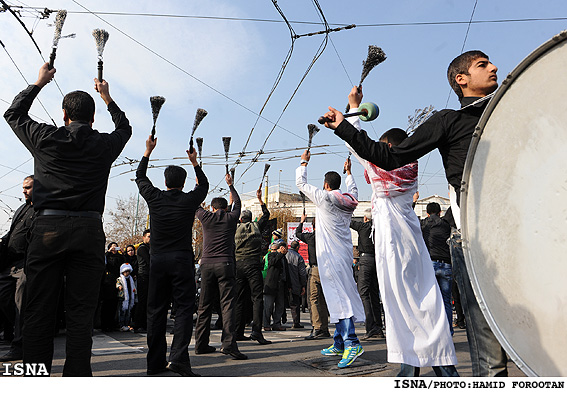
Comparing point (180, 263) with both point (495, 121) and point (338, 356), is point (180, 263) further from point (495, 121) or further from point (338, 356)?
point (495, 121)

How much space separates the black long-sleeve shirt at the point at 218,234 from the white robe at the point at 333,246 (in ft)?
3.59

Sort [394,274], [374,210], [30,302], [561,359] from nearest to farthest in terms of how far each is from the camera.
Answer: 1. [561,359]
2. [30,302]
3. [394,274]
4. [374,210]

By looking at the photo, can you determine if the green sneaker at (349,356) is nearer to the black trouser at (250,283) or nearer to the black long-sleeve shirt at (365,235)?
the black trouser at (250,283)

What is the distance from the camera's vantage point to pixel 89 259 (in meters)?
3.16

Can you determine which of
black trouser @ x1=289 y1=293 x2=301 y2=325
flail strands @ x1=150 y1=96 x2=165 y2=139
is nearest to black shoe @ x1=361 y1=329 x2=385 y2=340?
black trouser @ x1=289 y1=293 x2=301 y2=325

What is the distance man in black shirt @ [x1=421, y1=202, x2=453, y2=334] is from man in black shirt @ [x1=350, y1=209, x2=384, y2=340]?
921mm

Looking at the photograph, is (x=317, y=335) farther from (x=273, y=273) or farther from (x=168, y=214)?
(x=168, y=214)

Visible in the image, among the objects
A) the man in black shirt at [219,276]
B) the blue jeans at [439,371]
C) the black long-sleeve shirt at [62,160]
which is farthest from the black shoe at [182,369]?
the blue jeans at [439,371]

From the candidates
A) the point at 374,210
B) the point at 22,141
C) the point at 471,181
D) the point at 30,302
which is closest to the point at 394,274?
the point at 374,210

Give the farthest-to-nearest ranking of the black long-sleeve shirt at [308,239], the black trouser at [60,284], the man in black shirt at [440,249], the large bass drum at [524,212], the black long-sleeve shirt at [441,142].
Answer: the black long-sleeve shirt at [308,239] → the man in black shirt at [440,249] → the black trouser at [60,284] → the black long-sleeve shirt at [441,142] → the large bass drum at [524,212]

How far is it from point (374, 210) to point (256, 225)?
392 centimetres

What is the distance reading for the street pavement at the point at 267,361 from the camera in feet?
14.3

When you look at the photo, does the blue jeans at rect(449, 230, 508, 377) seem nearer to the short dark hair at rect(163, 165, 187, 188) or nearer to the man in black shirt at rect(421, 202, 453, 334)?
the short dark hair at rect(163, 165, 187, 188)

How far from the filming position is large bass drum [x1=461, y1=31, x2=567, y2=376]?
184cm
